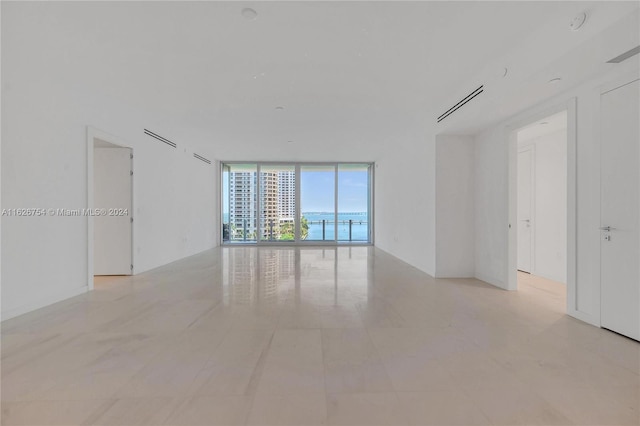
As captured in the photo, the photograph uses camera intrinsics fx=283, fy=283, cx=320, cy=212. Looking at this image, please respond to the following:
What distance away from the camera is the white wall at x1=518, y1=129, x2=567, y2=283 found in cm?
482

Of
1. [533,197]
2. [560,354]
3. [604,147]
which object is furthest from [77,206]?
[533,197]

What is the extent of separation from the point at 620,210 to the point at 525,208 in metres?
3.15

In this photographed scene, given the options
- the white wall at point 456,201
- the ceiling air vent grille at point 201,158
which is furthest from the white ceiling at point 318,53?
the ceiling air vent grille at point 201,158

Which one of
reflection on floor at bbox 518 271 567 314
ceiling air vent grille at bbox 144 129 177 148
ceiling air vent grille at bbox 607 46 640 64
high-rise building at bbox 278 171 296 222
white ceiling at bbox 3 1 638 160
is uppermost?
white ceiling at bbox 3 1 638 160

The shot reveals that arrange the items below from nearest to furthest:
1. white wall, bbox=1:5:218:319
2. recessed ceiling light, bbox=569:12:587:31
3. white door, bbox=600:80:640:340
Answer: recessed ceiling light, bbox=569:12:587:31
white door, bbox=600:80:640:340
white wall, bbox=1:5:218:319

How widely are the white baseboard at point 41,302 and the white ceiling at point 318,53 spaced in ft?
8.85

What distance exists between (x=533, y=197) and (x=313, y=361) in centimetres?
543

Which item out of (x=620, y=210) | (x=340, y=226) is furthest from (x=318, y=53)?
(x=340, y=226)

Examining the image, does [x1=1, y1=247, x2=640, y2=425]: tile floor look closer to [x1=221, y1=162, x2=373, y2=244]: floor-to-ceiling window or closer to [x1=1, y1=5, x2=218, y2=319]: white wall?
[x1=1, y1=5, x2=218, y2=319]: white wall

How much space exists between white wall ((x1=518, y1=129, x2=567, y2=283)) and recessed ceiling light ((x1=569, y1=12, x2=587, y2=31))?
3.28 m

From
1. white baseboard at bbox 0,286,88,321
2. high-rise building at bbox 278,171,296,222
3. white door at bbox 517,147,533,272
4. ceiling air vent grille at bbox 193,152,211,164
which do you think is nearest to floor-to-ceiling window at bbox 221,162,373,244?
high-rise building at bbox 278,171,296,222

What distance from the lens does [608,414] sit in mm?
1559

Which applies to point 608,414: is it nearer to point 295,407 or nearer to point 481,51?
point 295,407

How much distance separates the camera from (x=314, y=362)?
6.86 ft
